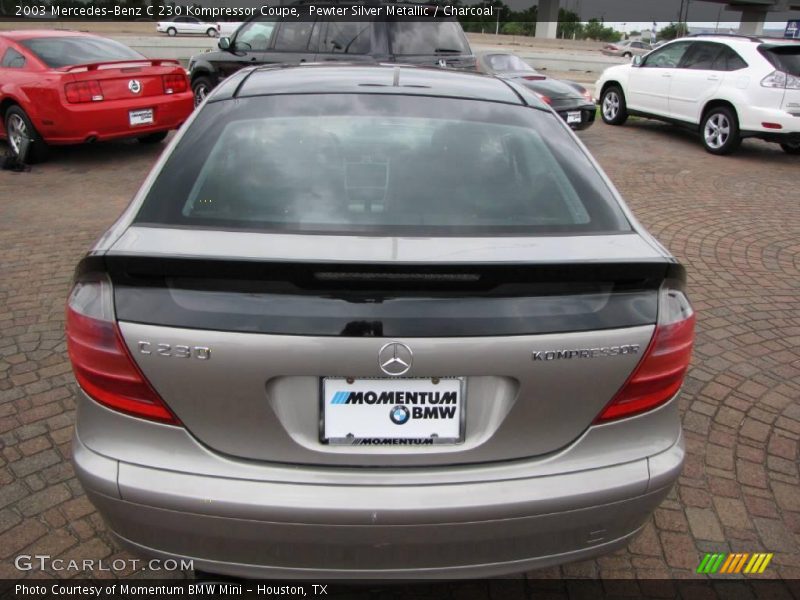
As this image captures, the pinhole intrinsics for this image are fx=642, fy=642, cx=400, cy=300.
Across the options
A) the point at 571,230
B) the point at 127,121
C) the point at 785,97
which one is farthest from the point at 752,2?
the point at 571,230

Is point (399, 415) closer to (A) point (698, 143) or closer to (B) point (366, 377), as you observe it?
(B) point (366, 377)

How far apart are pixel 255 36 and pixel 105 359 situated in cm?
995

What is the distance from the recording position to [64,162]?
8.43 meters

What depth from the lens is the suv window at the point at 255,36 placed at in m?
10.2

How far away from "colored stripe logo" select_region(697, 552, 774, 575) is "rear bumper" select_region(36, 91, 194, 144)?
302 inches

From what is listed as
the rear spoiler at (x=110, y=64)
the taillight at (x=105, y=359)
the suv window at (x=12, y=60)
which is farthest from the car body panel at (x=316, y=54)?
the taillight at (x=105, y=359)

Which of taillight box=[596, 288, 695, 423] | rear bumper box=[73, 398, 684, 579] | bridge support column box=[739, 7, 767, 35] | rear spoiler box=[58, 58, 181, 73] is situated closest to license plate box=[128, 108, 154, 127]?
rear spoiler box=[58, 58, 181, 73]

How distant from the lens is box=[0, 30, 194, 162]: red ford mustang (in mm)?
7500

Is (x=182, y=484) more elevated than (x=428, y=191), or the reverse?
(x=428, y=191)

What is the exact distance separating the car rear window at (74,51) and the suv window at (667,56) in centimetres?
835

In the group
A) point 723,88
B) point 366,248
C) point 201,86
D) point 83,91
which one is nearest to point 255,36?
point 201,86

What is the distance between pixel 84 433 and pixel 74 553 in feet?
2.71

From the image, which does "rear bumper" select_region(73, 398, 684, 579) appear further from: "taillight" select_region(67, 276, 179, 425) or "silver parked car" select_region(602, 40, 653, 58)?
"silver parked car" select_region(602, 40, 653, 58)

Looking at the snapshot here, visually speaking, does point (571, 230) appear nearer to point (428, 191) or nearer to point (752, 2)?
point (428, 191)
